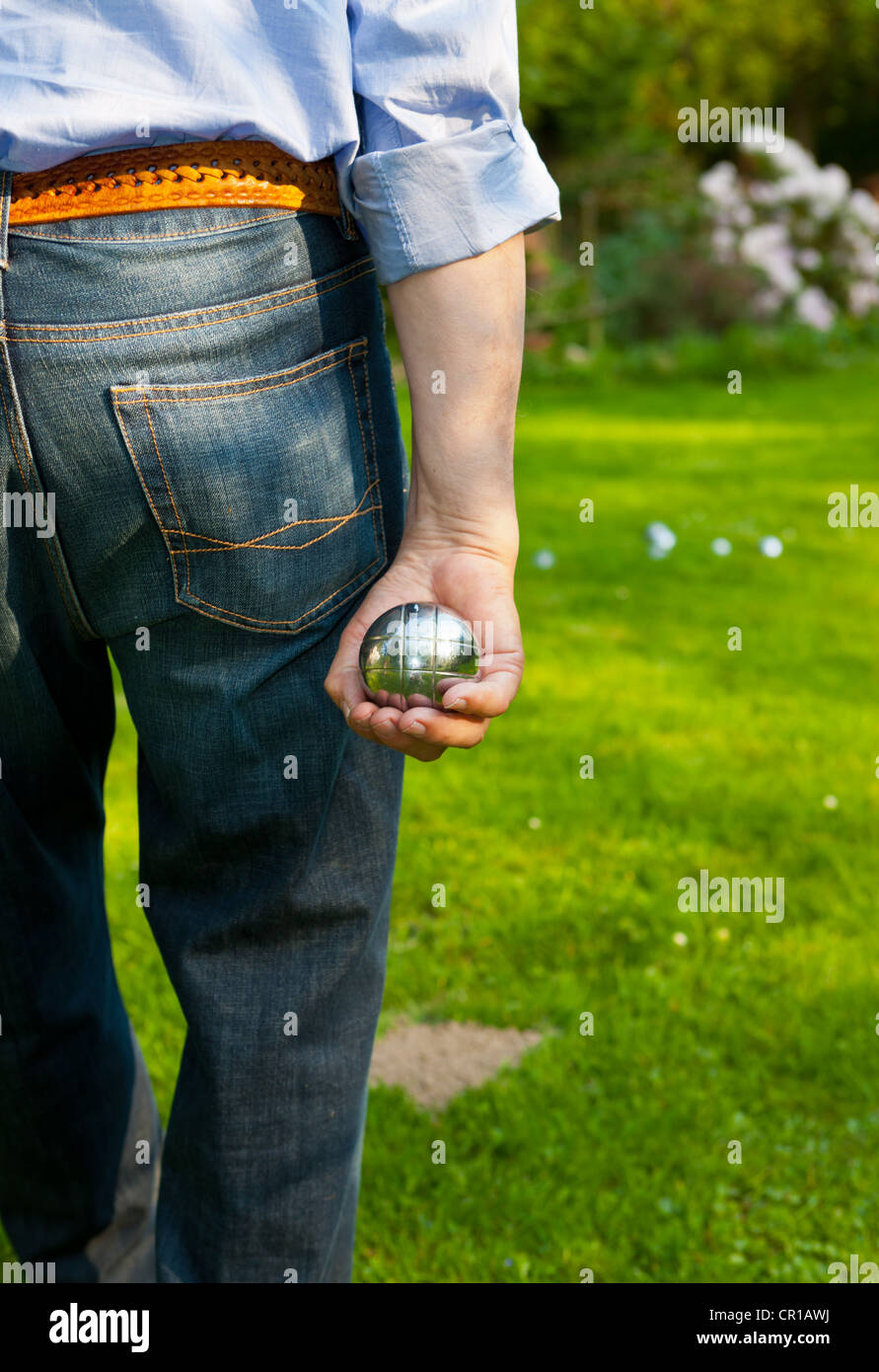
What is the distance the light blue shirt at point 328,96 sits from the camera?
46.4 inches

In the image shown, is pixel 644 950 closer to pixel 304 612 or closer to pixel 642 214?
pixel 304 612

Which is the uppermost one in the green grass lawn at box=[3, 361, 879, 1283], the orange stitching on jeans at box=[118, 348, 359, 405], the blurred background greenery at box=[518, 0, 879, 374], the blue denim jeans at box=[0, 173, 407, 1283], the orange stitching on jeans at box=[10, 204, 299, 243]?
the orange stitching on jeans at box=[10, 204, 299, 243]

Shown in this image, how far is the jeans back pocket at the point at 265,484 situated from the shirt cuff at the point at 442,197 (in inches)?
4.9

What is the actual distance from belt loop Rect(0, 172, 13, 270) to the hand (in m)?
0.48

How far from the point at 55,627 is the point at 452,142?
64cm

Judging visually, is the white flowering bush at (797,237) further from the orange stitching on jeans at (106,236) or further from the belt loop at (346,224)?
the orange stitching on jeans at (106,236)

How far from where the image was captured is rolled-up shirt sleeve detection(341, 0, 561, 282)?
1245 mm

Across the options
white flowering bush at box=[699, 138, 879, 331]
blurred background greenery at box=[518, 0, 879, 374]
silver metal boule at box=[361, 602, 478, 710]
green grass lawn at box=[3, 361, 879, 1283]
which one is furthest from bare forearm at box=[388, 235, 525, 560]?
white flowering bush at box=[699, 138, 879, 331]

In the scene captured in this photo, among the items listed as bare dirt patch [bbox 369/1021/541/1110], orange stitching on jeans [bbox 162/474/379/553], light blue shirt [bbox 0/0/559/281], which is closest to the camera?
light blue shirt [bbox 0/0/559/281]

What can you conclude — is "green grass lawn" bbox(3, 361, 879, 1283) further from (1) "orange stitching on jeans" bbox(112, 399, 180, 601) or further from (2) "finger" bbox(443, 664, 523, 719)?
(1) "orange stitching on jeans" bbox(112, 399, 180, 601)

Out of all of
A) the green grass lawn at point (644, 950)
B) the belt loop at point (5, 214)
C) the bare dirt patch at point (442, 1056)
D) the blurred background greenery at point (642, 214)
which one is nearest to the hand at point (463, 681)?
the belt loop at point (5, 214)

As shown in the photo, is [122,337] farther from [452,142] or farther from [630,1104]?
[630,1104]

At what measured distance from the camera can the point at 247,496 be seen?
1294 millimetres
